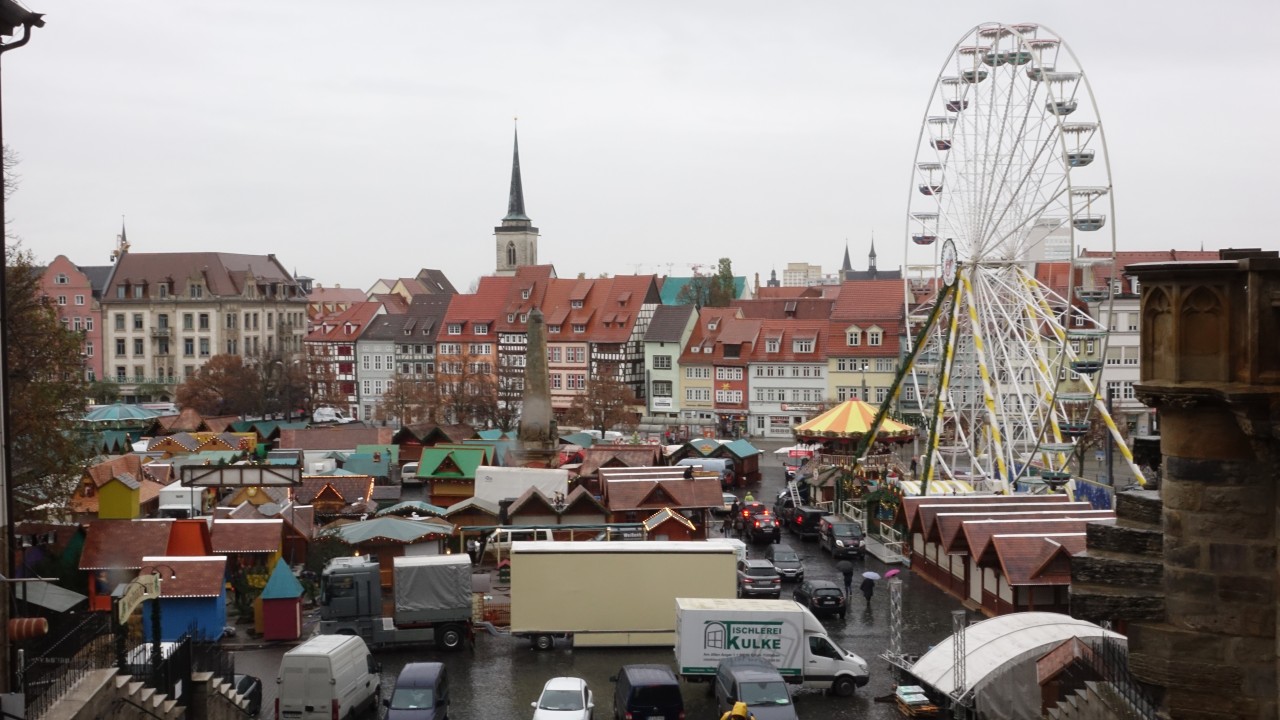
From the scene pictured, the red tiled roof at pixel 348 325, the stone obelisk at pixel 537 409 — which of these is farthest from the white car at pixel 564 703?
the red tiled roof at pixel 348 325

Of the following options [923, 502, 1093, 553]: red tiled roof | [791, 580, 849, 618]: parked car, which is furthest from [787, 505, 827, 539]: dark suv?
[791, 580, 849, 618]: parked car

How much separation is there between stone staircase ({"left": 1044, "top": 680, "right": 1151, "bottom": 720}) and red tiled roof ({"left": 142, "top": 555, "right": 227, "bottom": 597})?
65.4 ft

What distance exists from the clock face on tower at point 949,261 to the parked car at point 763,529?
8584 mm

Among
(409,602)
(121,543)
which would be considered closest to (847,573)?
(409,602)

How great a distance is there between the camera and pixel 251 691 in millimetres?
20828

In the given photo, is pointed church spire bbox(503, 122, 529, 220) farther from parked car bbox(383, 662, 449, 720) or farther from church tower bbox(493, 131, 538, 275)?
parked car bbox(383, 662, 449, 720)

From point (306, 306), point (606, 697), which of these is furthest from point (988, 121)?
point (306, 306)

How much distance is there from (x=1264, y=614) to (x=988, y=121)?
108 ft

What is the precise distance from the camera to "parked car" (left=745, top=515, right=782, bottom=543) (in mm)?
39219

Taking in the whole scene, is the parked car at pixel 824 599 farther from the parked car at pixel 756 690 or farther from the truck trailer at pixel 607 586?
the parked car at pixel 756 690

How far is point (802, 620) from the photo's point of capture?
22391mm

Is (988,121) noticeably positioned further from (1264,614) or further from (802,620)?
(1264,614)

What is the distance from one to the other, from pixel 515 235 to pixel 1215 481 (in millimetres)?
128011

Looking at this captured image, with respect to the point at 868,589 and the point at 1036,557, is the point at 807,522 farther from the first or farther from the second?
the point at 1036,557
